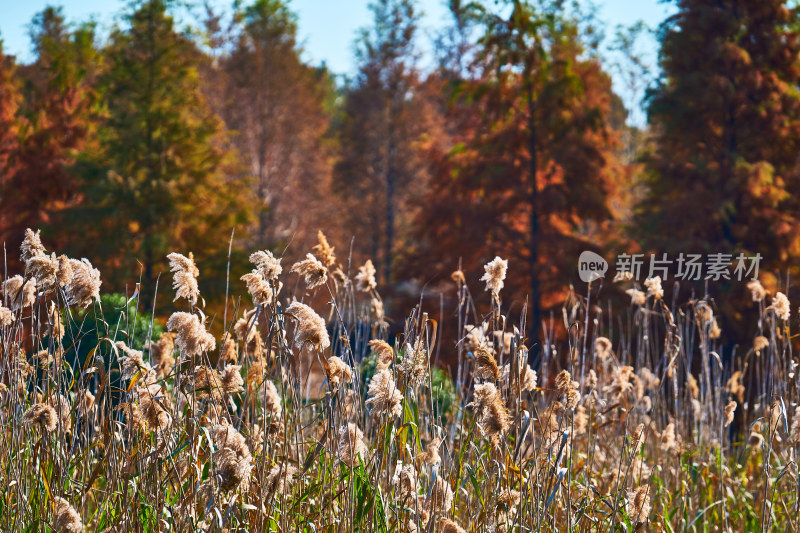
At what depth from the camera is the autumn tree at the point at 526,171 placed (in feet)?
30.5

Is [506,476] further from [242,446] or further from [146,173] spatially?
[146,173]

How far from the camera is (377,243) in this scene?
18.0 meters

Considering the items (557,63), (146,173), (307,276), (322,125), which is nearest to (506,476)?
(307,276)

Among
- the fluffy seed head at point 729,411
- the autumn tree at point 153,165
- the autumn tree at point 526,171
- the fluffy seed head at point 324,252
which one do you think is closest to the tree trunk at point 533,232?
the autumn tree at point 526,171

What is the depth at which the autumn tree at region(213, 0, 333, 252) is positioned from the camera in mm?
18375

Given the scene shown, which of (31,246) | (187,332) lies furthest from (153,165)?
(187,332)

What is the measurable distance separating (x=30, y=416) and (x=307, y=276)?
78 centimetres

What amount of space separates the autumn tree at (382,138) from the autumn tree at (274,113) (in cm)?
113

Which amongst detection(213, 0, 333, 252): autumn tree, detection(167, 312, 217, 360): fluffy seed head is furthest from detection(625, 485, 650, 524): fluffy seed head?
detection(213, 0, 333, 252): autumn tree

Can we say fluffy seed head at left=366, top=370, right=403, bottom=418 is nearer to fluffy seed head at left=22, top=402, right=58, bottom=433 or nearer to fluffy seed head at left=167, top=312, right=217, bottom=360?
fluffy seed head at left=167, top=312, right=217, bottom=360

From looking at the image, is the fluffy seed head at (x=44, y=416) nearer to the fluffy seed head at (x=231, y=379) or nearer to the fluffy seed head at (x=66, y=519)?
the fluffy seed head at (x=66, y=519)

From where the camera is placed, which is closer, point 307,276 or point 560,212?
point 307,276

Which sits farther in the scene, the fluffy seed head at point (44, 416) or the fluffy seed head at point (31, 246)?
the fluffy seed head at point (31, 246)

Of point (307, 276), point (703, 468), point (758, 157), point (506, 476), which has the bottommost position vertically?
point (703, 468)
